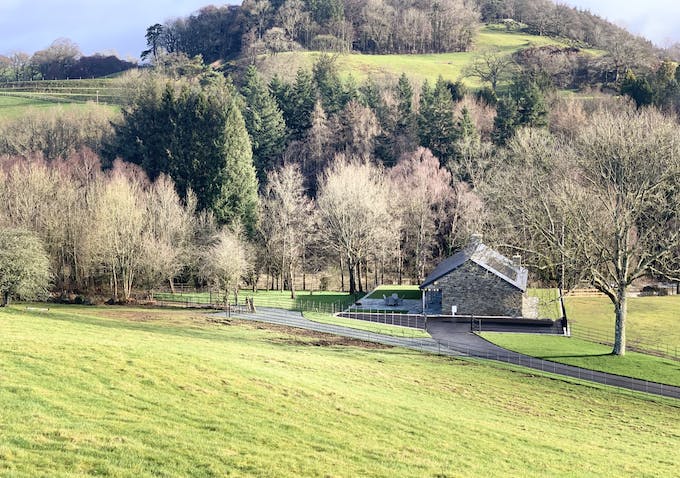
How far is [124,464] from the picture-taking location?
50.1 ft

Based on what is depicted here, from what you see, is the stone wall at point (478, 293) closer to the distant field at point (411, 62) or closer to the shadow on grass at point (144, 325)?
the shadow on grass at point (144, 325)

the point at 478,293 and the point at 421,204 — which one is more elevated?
the point at 421,204

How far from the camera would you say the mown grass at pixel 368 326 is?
165 feet

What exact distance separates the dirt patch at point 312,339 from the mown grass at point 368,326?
442 centimetres

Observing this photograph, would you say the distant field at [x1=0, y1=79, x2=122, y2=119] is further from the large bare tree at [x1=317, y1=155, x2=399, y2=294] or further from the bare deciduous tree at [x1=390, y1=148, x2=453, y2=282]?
the bare deciduous tree at [x1=390, y1=148, x2=453, y2=282]

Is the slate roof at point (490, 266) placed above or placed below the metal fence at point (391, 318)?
above

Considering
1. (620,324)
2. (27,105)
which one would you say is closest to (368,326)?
(620,324)

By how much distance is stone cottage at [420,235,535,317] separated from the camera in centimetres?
5888

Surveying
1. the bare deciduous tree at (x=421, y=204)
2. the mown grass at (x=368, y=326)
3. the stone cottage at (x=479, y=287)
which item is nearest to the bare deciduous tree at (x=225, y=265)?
the mown grass at (x=368, y=326)

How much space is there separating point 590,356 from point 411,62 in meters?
122

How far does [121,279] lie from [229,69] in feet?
298

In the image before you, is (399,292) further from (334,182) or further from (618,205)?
(618,205)

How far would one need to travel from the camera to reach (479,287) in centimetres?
5962

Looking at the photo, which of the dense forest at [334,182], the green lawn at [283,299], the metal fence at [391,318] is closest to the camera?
the dense forest at [334,182]
